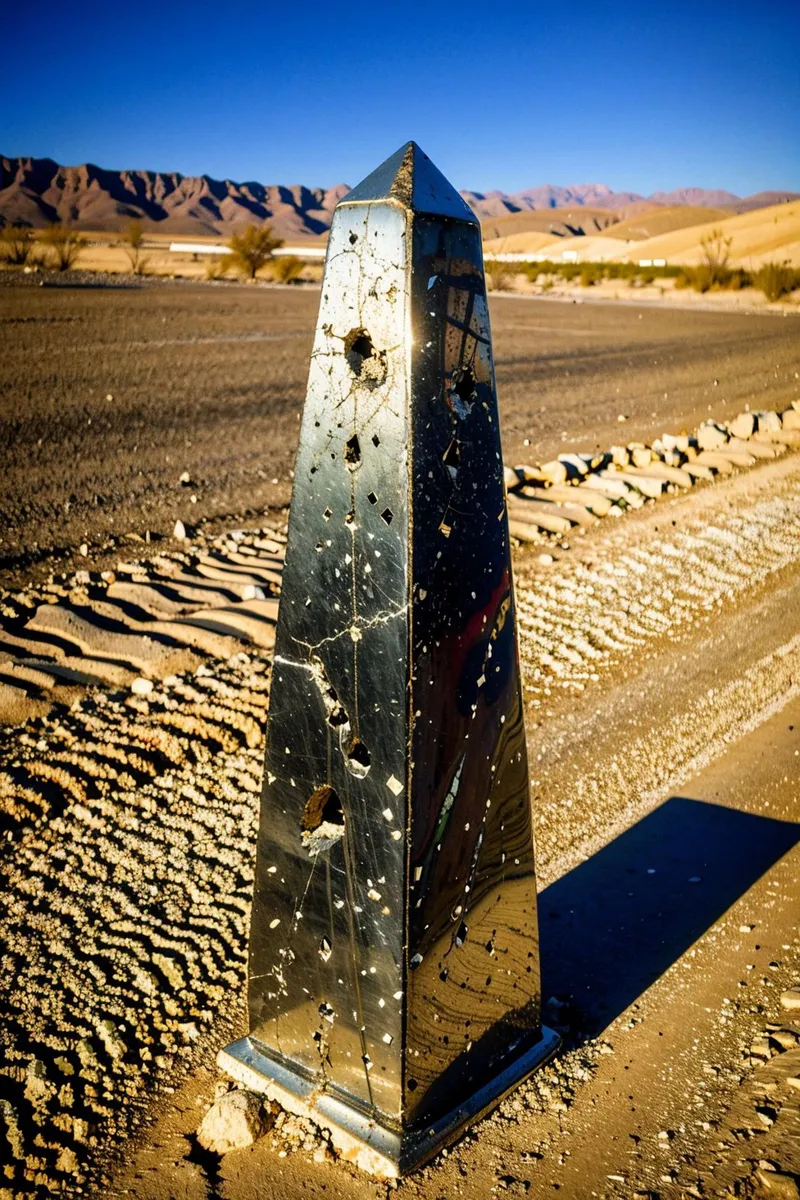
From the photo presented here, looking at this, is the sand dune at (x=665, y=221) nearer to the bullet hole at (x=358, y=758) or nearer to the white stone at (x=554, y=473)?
the white stone at (x=554, y=473)

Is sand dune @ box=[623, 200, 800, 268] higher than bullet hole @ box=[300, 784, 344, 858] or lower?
higher

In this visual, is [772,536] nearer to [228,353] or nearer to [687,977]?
[687,977]

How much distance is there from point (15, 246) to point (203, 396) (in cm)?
2885

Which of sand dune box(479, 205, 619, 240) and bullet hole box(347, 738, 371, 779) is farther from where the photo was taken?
sand dune box(479, 205, 619, 240)

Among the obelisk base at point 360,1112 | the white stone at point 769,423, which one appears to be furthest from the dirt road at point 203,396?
the obelisk base at point 360,1112

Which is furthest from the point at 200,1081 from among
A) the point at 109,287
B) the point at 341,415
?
the point at 109,287

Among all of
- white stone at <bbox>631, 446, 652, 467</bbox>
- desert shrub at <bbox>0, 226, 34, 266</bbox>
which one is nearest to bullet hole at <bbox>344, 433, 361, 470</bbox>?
white stone at <bbox>631, 446, 652, 467</bbox>

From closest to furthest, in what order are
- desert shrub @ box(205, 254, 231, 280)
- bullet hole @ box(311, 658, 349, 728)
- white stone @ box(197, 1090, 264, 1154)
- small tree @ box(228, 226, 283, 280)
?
bullet hole @ box(311, 658, 349, 728) → white stone @ box(197, 1090, 264, 1154) → desert shrub @ box(205, 254, 231, 280) → small tree @ box(228, 226, 283, 280)

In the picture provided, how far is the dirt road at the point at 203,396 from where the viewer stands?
7660 mm

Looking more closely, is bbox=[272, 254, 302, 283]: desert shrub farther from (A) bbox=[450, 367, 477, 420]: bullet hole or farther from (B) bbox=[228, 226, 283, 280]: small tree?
(A) bbox=[450, 367, 477, 420]: bullet hole

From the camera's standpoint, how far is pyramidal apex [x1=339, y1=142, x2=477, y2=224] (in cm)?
173

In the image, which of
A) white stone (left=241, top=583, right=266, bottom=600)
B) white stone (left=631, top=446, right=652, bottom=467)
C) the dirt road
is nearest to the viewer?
white stone (left=241, top=583, right=266, bottom=600)

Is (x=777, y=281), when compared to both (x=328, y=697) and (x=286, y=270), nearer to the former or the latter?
(x=286, y=270)

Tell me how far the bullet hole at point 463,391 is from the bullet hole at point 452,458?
0.20 feet
